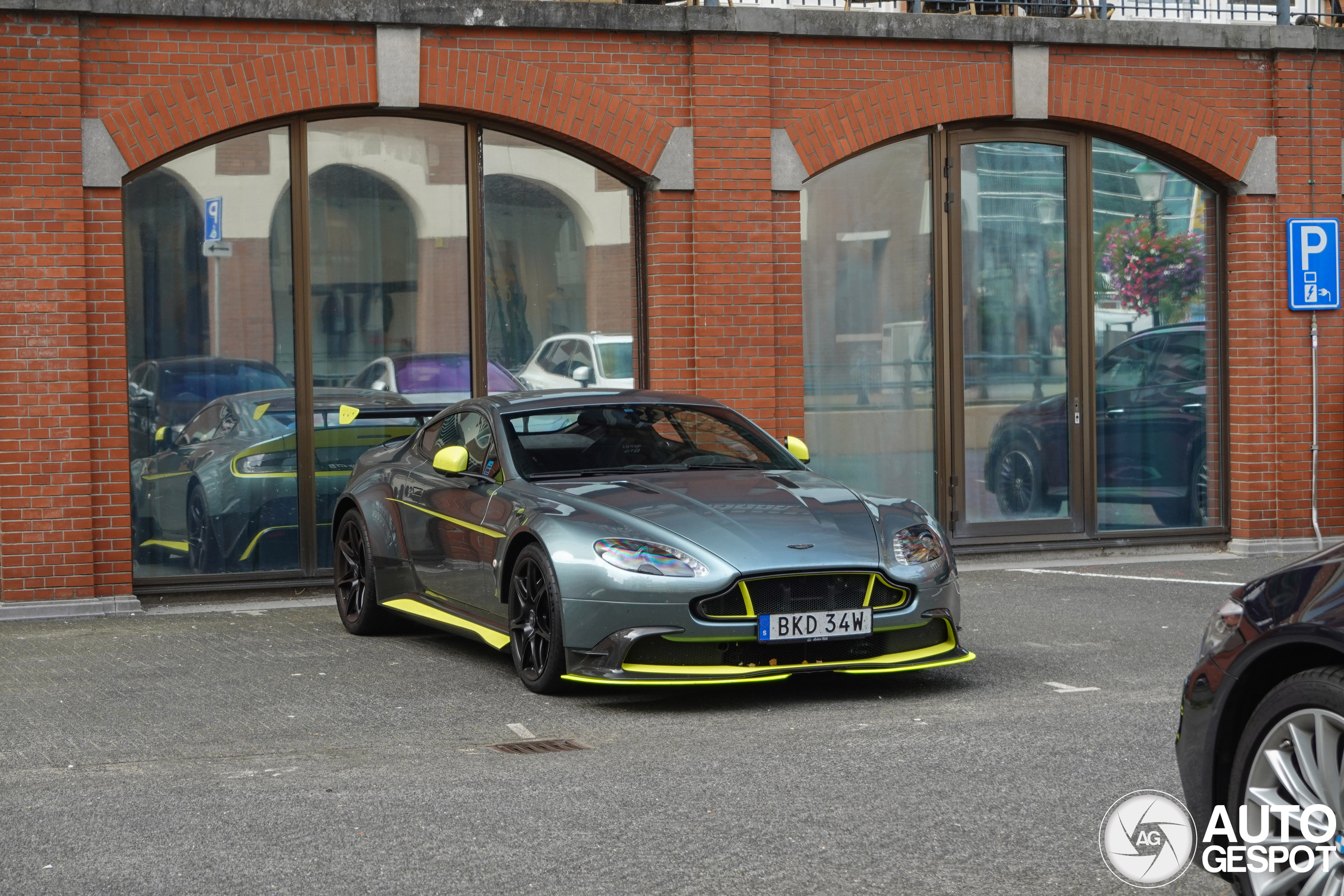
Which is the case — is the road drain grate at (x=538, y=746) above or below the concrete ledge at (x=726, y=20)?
below

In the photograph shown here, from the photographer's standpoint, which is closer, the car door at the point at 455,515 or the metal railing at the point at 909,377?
the car door at the point at 455,515

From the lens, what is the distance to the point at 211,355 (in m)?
11.5

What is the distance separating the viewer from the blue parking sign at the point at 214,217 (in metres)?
11.6

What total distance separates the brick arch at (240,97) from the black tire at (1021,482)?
5.83m

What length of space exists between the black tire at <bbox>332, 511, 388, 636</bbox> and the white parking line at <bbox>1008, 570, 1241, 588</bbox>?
5286 millimetres

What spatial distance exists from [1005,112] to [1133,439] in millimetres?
2990

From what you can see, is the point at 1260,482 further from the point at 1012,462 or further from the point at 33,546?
the point at 33,546

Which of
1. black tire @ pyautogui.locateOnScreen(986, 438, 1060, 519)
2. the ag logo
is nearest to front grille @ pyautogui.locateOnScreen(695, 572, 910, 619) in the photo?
the ag logo

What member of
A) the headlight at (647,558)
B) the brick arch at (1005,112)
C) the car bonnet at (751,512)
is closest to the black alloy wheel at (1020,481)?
the brick arch at (1005,112)

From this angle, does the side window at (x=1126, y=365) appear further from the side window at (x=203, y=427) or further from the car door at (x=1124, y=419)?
the side window at (x=203, y=427)

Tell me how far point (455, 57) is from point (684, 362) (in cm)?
283

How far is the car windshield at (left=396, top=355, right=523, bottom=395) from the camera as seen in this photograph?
12086 mm

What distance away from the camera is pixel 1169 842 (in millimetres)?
4410

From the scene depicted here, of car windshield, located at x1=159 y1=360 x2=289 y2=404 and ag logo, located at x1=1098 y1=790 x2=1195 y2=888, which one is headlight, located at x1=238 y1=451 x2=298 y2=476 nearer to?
car windshield, located at x1=159 y1=360 x2=289 y2=404
